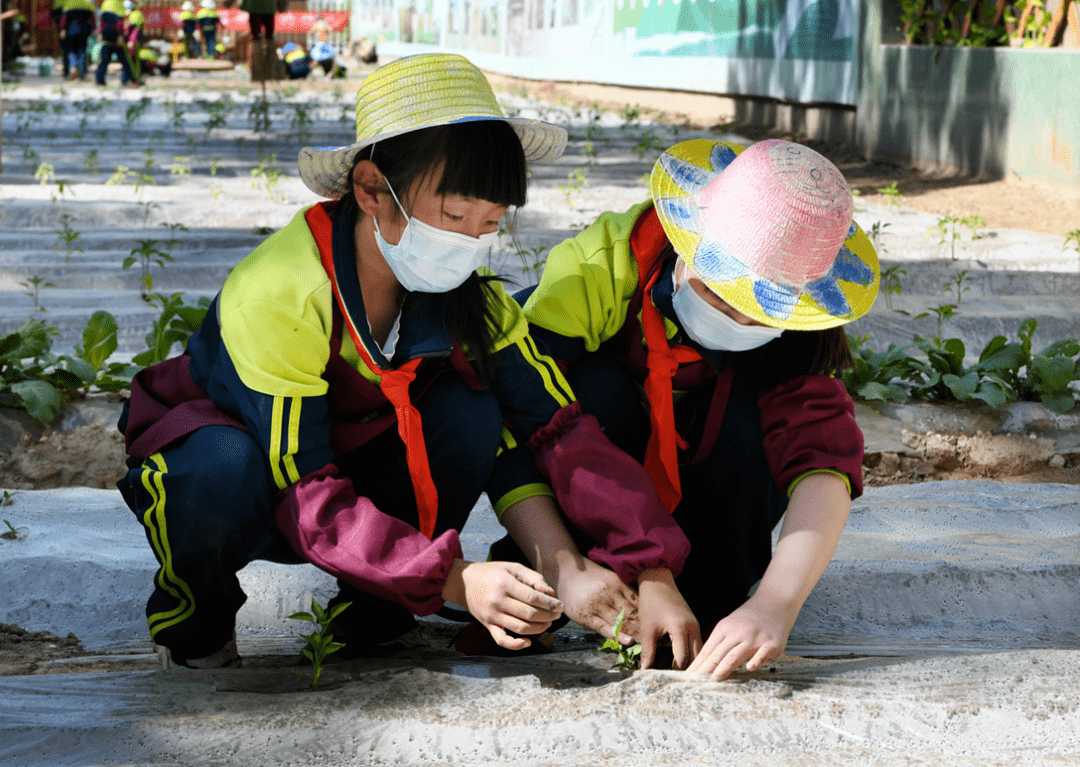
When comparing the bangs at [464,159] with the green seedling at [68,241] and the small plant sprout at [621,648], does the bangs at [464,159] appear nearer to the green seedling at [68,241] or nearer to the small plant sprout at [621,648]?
the small plant sprout at [621,648]

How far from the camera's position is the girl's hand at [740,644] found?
5.40 feet

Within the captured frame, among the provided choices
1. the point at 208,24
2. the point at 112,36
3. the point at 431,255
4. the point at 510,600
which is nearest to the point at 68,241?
the point at 431,255

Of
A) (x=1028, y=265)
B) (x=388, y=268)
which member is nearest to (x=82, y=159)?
(x=1028, y=265)

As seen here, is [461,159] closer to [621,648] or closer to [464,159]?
[464,159]

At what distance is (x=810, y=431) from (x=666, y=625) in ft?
1.47

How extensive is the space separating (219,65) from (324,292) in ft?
74.1

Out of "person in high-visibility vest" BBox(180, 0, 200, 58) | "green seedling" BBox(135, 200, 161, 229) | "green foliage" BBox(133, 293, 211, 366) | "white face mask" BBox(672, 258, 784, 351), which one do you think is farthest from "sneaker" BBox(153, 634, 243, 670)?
"person in high-visibility vest" BBox(180, 0, 200, 58)

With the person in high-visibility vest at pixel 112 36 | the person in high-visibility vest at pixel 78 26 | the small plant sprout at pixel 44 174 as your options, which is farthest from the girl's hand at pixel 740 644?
the person in high-visibility vest at pixel 78 26

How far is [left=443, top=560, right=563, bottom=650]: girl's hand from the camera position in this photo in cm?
159

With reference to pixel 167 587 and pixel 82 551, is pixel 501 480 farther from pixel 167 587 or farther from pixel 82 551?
pixel 82 551

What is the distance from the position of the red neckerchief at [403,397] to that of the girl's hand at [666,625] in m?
0.40

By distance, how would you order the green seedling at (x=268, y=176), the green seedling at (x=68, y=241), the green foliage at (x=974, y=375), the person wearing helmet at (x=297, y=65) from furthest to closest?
the person wearing helmet at (x=297, y=65), the green seedling at (x=268, y=176), the green seedling at (x=68, y=241), the green foliage at (x=974, y=375)

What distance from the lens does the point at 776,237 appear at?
1.72 meters

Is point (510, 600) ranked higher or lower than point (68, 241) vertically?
lower
